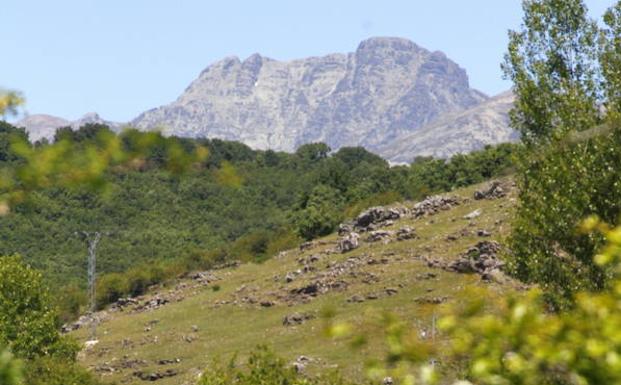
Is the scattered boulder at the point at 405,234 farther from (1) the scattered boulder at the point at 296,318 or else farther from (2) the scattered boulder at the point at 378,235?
(1) the scattered boulder at the point at 296,318

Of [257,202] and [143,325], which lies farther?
[257,202]

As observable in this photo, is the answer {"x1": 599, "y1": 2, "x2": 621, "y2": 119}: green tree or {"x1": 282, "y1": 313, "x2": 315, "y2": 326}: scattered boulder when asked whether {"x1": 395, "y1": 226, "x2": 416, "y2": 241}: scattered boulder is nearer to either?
{"x1": 282, "y1": 313, "x2": 315, "y2": 326}: scattered boulder

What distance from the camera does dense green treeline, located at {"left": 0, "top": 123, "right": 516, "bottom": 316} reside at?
110 metres

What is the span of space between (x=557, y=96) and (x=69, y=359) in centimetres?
3422

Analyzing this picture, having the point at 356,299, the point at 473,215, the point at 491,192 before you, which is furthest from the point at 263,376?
the point at 491,192

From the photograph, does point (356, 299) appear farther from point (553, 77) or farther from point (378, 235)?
point (553, 77)

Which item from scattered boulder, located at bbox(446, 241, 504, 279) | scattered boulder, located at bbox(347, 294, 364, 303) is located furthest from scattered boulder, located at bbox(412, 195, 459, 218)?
scattered boulder, located at bbox(347, 294, 364, 303)

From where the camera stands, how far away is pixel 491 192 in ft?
292

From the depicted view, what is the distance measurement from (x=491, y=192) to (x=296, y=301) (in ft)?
84.8

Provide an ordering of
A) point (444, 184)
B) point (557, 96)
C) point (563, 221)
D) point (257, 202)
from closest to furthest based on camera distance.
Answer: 1. point (563, 221)
2. point (557, 96)
3. point (444, 184)
4. point (257, 202)

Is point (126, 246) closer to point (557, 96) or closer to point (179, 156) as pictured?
point (557, 96)

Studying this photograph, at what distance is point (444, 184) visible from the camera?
11981 cm

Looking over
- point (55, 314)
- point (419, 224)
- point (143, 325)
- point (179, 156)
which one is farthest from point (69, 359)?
point (179, 156)

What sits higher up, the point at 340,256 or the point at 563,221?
the point at 563,221
